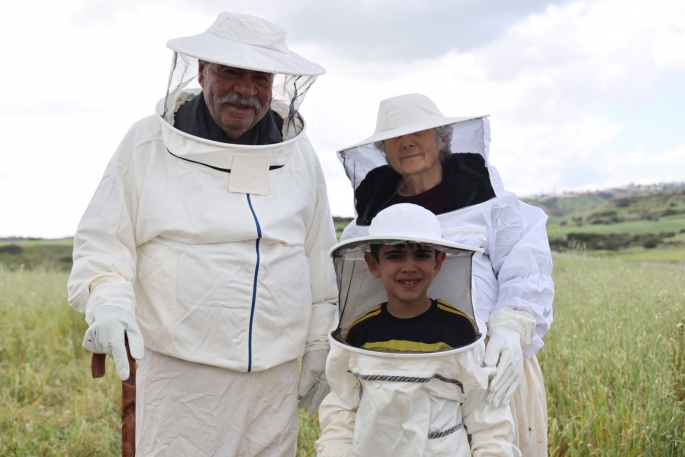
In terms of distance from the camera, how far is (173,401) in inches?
113

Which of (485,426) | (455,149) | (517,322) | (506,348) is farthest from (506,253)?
(485,426)

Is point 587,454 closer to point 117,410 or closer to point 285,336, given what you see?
point 285,336

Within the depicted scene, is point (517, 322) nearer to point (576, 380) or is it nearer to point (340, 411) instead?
point (340, 411)

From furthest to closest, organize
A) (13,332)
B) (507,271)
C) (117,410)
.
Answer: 1. (13,332)
2. (117,410)
3. (507,271)

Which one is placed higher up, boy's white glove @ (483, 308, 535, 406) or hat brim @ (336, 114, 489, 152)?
hat brim @ (336, 114, 489, 152)

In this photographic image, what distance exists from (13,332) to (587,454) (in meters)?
6.19

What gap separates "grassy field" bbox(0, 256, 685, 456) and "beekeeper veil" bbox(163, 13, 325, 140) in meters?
2.58

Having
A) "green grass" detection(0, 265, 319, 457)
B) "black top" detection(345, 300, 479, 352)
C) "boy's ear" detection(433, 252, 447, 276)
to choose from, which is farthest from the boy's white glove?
"green grass" detection(0, 265, 319, 457)

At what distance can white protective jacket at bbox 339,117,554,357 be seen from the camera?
2.62 metres

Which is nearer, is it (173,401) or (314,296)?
(173,401)

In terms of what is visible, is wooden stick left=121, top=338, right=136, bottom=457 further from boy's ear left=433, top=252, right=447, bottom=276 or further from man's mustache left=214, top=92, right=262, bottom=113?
boy's ear left=433, top=252, right=447, bottom=276

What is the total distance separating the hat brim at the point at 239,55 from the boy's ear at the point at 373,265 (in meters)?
0.92

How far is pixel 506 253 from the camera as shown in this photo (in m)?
2.73

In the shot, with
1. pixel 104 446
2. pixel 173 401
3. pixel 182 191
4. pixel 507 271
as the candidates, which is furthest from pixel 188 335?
pixel 104 446
